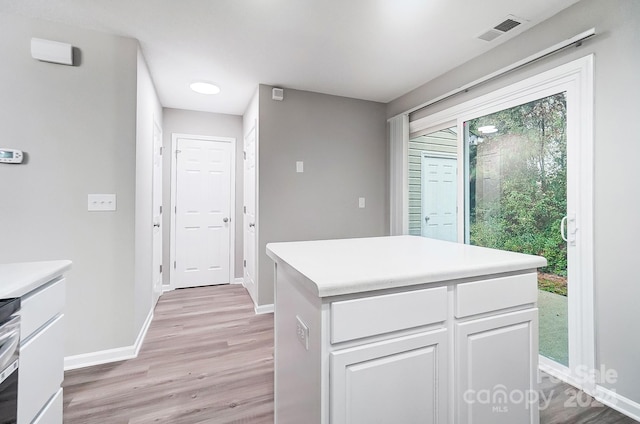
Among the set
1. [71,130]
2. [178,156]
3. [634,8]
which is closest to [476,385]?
[634,8]

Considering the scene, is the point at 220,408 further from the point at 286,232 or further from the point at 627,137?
the point at 627,137

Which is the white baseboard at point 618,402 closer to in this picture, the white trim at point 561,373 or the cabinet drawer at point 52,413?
the white trim at point 561,373

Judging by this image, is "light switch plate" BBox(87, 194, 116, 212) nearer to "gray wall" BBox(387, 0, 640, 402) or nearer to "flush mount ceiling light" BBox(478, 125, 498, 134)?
"flush mount ceiling light" BBox(478, 125, 498, 134)

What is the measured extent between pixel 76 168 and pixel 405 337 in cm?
248

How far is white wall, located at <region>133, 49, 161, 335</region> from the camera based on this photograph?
7.83 ft

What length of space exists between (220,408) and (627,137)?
2859 millimetres

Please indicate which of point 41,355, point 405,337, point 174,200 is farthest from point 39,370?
point 174,200

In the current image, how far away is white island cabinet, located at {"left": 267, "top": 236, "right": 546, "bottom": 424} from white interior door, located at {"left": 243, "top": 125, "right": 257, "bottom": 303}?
220 centimetres

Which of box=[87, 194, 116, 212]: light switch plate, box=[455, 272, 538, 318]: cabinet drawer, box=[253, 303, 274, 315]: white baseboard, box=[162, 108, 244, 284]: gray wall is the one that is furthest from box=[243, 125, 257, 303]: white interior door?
box=[455, 272, 538, 318]: cabinet drawer

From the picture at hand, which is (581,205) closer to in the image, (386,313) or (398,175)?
(386,313)

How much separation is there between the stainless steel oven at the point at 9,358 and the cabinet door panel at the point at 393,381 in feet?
2.99

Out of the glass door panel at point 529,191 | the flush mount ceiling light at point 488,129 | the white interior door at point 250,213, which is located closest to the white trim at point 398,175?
the glass door panel at point 529,191

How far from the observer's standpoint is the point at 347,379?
920 millimetres

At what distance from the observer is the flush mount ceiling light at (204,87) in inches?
127
